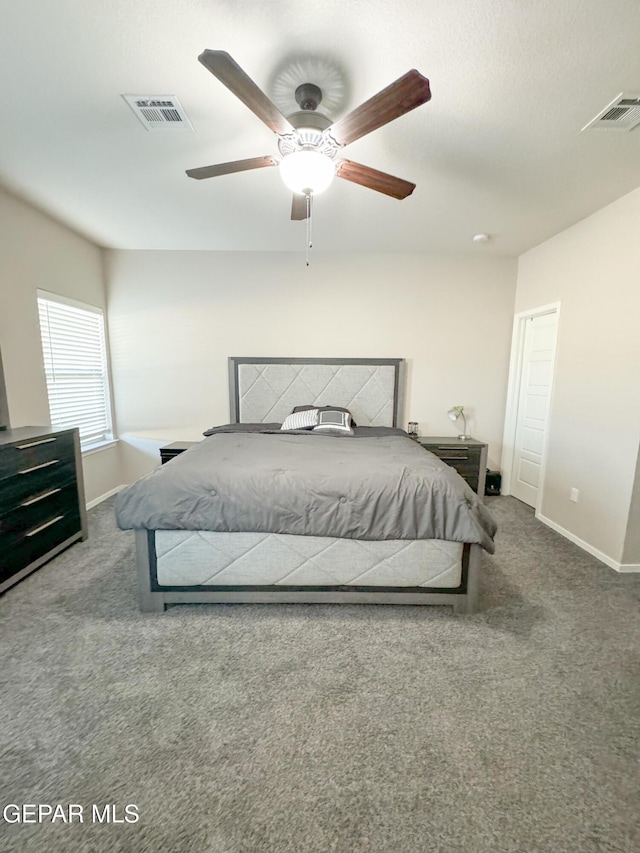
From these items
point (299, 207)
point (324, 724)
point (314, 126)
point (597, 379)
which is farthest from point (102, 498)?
point (597, 379)

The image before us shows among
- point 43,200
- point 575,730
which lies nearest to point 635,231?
point 575,730

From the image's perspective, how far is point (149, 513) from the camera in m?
1.86

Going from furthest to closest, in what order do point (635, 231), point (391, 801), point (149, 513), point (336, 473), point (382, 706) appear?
point (635, 231), point (336, 473), point (149, 513), point (382, 706), point (391, 801)

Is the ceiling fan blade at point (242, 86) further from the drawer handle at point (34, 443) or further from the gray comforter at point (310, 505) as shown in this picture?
the drawer handle at point (34, 443)

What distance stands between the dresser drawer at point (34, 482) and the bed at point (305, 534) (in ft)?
2.88

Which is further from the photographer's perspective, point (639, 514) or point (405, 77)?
point (639, 514)

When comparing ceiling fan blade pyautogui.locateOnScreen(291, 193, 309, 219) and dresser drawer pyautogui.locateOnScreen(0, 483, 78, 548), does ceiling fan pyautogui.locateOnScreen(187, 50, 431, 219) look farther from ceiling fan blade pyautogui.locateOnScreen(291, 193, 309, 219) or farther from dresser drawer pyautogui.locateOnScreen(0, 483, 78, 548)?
dresser drawer pyautogui.locateOnScreen(0, 483, 78, 548)

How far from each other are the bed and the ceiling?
1890 mm

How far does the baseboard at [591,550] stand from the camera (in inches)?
98.5

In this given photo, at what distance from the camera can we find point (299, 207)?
213cm

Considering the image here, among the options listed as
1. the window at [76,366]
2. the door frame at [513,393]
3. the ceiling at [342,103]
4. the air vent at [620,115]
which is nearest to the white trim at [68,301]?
the window at [76,366]

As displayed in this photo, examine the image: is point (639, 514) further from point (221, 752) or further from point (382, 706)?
point (221, 752)

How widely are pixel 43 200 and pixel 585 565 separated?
5.07 meters

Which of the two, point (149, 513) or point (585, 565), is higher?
point (149, 513)
